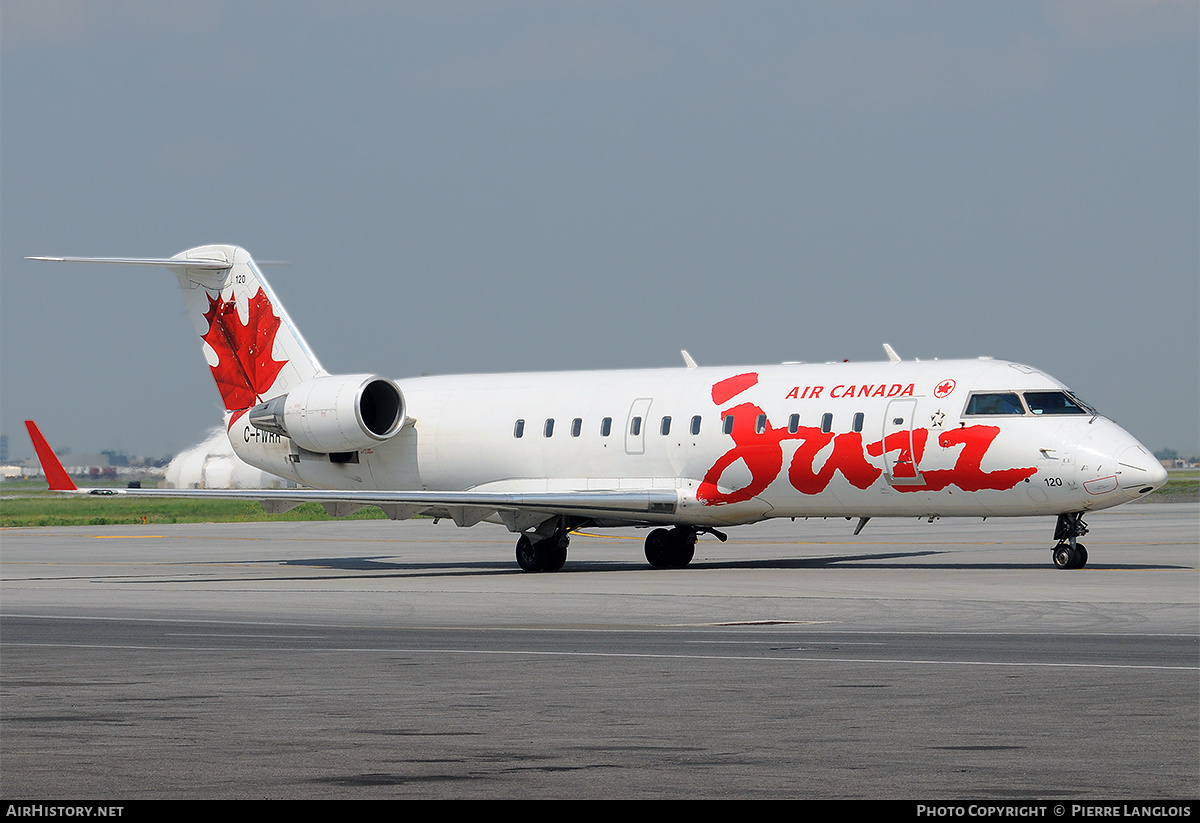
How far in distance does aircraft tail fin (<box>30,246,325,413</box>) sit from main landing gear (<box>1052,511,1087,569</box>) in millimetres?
16482

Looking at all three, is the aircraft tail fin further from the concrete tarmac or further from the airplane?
the concrete tarmac

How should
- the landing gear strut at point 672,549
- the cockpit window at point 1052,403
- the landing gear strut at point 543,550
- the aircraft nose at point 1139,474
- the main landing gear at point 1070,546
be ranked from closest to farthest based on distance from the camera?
the aircraft nose at point 1139,474 → the cockpit window at point 1052,403 → the main landing gear at point 1070,546 → the landing gear strut at point 543,550 → the landing gear strut at point 672,549

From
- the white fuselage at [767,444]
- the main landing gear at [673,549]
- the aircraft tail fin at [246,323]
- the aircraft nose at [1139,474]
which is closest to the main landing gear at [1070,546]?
the white fuselage at [767,444]

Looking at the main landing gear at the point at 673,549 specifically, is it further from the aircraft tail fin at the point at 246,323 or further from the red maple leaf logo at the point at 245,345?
the red maple leaf logo at the point at 245,345

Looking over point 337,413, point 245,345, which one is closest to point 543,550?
point 337,413

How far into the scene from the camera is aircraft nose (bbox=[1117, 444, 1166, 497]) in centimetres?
2595

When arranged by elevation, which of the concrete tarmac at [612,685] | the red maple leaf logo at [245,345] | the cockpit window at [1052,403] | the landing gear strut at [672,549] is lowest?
the concrete tarmac at [612,685]

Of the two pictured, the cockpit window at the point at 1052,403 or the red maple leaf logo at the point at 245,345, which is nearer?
the cockpit window at the point at 1052,403

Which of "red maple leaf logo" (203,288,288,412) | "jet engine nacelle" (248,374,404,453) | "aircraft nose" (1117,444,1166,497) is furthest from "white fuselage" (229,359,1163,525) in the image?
"red maple leaf logo" (203,288,288,412)

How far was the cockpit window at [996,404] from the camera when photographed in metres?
27.5

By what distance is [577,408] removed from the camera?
3275 centimetres

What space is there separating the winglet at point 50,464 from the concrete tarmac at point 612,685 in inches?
67.8

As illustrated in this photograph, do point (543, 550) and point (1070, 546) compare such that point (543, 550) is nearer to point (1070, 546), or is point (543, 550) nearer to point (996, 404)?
point (996, 404)

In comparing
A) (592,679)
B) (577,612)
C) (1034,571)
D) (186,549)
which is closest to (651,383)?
(1034,571)
